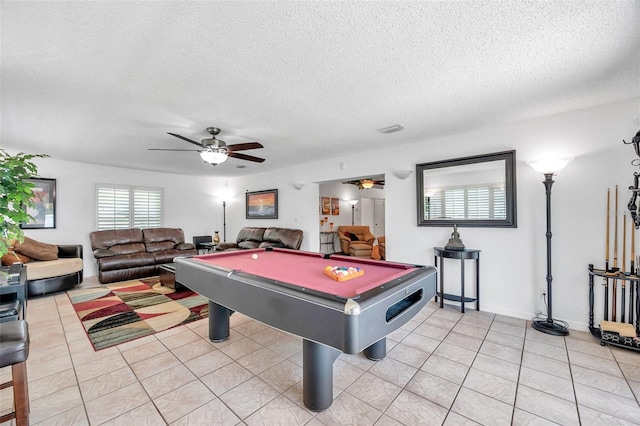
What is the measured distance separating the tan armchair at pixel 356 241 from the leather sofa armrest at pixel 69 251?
6139 mm

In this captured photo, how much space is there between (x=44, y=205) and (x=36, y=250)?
1285 millimetres

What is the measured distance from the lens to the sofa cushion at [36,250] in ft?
13.8

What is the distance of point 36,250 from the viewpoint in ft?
14.1

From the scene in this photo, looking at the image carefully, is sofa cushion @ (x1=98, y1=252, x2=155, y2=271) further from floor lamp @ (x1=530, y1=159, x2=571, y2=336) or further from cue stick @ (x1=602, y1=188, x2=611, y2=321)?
cue stick @ (x1=602, y1=188, x2=611, y2=321)

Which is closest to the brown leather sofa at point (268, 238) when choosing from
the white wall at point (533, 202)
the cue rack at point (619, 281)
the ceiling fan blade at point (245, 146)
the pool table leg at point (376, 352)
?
the white wall at point (533, 202)

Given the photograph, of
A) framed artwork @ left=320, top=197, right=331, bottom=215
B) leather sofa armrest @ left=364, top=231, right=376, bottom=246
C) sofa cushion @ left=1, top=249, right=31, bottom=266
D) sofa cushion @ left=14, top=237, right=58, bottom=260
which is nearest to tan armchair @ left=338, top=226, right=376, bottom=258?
leather sofa armrest @ left=364, top=231, right=376, bottom=246

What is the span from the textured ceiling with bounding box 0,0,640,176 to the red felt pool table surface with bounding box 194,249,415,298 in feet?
5.24

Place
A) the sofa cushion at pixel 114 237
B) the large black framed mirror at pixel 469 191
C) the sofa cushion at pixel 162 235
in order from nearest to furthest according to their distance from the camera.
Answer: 1. the large black framed mirror at pixel 469 191
2. the sofa cushion at pixel 114 237
3. the sofa cushion at pixel 162 235

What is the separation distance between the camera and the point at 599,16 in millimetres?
1555

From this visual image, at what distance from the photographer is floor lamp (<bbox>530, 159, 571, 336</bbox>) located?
2762 millimetres

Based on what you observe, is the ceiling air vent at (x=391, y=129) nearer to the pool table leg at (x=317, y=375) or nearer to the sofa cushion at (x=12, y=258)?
the pool table leg at (x=317, y=375)

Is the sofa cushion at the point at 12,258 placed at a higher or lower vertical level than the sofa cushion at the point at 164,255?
higher

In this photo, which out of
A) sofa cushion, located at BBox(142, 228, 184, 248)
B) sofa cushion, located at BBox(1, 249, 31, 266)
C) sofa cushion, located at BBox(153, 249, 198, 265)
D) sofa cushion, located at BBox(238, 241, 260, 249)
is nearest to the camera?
sofa cushion, located at BBox(1, 249, 31, 266)

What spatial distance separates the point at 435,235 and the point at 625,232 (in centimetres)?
188
